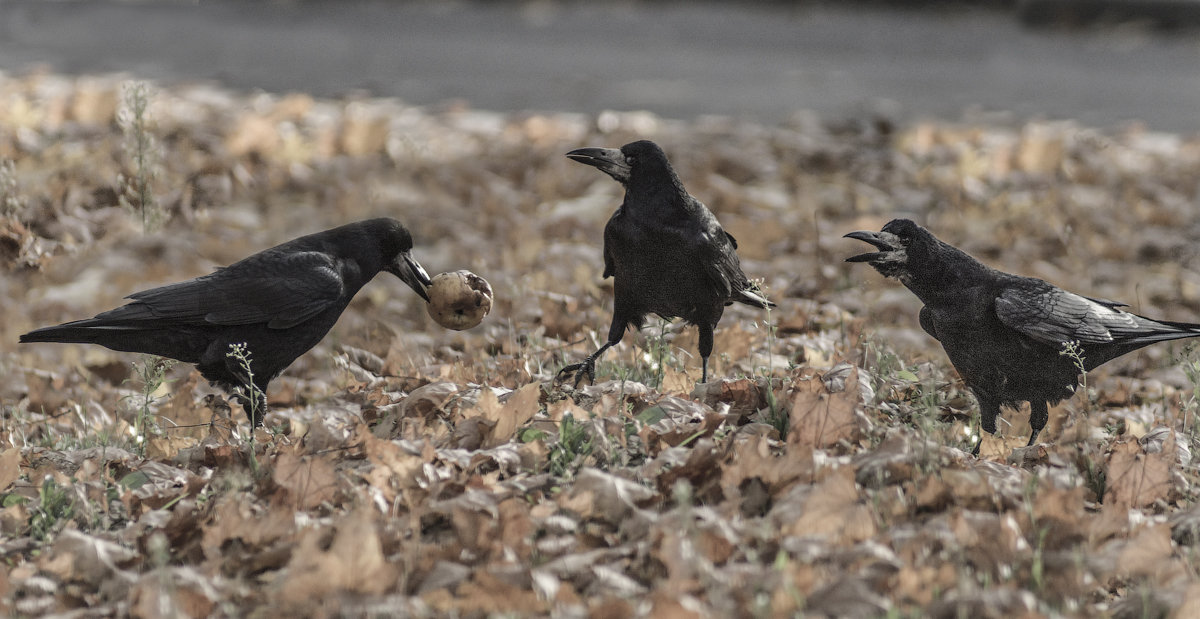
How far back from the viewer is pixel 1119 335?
4.09 metres

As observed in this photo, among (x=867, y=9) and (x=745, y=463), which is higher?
(x=867, y=9)

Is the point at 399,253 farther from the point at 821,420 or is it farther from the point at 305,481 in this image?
the point at 821,420

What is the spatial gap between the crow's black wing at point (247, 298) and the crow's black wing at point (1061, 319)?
8.47 ft

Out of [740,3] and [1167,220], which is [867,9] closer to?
[740,3]

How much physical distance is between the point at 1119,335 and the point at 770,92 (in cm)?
907

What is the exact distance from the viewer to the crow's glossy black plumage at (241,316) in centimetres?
425

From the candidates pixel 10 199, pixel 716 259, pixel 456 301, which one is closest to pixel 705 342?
pixel 716 259

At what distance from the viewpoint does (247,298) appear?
429 cm

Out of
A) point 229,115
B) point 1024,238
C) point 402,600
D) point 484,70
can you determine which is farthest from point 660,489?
point 484,70

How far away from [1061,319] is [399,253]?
2.59 meters

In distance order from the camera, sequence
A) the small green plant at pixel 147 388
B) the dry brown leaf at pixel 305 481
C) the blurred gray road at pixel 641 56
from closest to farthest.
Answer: the dry brown leaf at pixel 305 481, the small green plant at pixel 147 388, the blurred gray road at pixel 641 56

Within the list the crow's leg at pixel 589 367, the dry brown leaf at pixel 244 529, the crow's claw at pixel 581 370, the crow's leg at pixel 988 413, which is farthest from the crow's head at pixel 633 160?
the dry brown leaf at pixel 244 529

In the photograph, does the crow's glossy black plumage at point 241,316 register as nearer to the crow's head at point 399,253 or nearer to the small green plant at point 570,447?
the crow's head at point 399,253

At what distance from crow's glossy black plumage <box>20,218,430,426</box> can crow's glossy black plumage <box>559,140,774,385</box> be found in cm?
102
